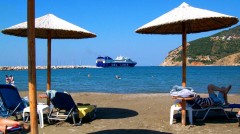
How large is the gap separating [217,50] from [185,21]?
109 m

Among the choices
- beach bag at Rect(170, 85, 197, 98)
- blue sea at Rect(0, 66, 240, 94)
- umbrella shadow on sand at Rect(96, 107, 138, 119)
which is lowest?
blue sea at Rect(0, 66, 240, 94)

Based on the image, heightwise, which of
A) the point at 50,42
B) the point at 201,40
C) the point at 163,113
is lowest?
the point at 163,113

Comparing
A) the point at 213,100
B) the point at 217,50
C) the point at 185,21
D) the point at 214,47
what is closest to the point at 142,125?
the point at 213,100

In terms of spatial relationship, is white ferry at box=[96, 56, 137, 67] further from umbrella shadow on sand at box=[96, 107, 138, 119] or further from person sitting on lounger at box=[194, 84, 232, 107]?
person sitting on lounger at box=[194, 84, 232, 107]

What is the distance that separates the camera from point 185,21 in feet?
21.3

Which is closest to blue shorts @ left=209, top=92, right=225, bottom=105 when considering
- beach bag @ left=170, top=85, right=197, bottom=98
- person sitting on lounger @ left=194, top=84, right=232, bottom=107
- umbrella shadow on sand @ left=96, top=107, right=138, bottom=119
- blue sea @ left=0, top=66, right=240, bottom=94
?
person sitting on lounger @ left=194, top=84, right=232, bottom=107

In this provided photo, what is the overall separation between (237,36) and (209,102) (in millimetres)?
108573

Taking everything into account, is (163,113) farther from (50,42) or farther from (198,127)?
(50,42)

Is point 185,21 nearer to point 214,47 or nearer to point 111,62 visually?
point 214,47

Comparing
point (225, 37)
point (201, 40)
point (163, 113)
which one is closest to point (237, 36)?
point (225, 37)

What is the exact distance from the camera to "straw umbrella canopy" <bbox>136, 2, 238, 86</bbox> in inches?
250

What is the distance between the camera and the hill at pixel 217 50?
348ft

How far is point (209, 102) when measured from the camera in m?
7.21

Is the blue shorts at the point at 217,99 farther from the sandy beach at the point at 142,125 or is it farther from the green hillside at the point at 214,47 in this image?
the green hillside at the point at 214,47
